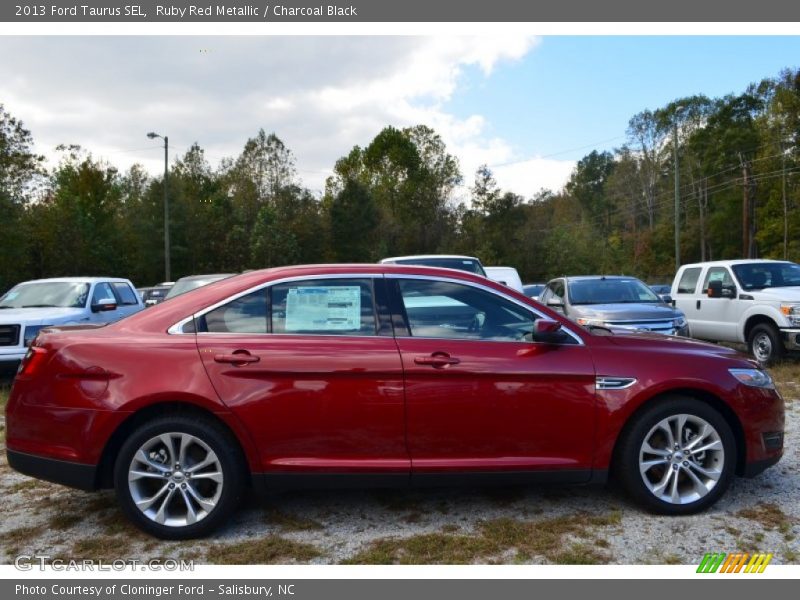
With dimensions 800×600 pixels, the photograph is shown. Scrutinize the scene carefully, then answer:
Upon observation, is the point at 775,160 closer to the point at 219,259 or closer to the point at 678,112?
the point at 678,112

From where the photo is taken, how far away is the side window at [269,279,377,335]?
391 centimetres

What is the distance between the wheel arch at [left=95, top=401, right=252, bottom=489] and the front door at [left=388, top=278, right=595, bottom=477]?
1082 millimetres

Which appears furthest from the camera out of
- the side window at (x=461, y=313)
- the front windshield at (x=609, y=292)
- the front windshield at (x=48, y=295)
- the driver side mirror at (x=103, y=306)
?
the front windshield at (x=609, y=292)

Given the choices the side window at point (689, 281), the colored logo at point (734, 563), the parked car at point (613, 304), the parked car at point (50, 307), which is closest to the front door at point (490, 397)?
the colored logo at point (734, 563)

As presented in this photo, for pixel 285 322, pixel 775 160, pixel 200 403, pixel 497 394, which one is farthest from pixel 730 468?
pixel 775 160

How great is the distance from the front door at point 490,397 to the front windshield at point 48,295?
26.1ft

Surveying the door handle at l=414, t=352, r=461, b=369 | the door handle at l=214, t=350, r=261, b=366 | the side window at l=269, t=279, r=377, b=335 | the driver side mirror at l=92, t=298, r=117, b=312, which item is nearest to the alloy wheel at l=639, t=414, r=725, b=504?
the door handle at l=414, t=352, r=461, b=369

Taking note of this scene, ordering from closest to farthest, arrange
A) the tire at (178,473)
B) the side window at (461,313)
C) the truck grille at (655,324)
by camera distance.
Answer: the tire at (178,473) → the side window at (461,313) → the truck grille at (655,324)

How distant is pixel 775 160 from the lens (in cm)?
4856

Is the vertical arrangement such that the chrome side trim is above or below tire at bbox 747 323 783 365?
above

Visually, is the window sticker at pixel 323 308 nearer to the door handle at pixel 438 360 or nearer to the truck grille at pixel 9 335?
the door handle at pixel 438 360

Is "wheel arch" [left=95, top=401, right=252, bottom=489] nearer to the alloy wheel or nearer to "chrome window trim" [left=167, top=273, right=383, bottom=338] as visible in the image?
"chrome window trim" [left=167, top=273, right=383, bottom=338]

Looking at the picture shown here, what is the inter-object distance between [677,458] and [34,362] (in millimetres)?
4112

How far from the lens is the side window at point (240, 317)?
389cm
